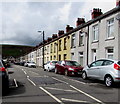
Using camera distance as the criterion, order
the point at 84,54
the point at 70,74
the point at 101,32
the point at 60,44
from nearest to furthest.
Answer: the point at 70,74
the point at 101,32
the point at 84,54
the point at 60,44

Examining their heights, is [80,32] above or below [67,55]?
above

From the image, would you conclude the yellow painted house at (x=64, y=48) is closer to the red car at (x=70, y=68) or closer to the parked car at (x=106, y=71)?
the red car at (x=70, y=68)

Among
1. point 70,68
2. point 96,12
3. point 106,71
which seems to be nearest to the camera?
point 106,71

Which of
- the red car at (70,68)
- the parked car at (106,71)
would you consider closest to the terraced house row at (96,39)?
the red car at (70,68)

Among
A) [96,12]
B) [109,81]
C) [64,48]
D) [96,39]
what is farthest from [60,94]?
[64,48]

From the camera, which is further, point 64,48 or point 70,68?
point 64,48

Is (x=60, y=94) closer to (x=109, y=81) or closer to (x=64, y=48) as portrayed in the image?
(x=109, y=81)

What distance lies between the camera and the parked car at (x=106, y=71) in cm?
912

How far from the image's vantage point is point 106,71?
9766 millimetres

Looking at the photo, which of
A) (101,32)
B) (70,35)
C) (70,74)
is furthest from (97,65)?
(70,35)

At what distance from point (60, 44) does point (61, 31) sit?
10.6ft

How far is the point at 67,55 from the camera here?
86.9 ft

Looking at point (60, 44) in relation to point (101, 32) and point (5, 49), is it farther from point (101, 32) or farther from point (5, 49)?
point (5, 49)

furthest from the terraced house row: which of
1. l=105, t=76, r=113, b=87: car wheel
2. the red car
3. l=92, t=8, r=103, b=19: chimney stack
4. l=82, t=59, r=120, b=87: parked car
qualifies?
l=105, t=76, r=113, b=87: car wheel
